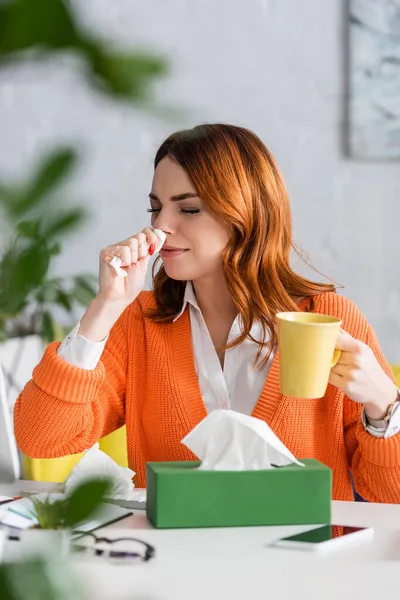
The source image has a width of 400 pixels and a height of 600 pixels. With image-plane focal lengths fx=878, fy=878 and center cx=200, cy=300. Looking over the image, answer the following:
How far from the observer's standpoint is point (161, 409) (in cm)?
169

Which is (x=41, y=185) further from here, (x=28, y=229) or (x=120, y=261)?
(x=120, y=261)

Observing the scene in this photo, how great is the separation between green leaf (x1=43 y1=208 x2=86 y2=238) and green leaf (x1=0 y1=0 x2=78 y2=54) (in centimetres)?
2

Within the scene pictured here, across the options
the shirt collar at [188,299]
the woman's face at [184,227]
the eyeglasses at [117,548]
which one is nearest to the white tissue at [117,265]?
the woman's face at [184,227]

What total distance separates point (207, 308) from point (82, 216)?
1.66 m

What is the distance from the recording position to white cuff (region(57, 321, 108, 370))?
1473 millimetres

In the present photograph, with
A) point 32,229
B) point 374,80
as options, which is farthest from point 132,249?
point 374,80

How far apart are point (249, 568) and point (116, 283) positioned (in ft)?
2.10

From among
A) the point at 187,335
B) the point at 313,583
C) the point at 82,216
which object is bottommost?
the point at 313,583

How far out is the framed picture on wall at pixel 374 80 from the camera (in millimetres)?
2900

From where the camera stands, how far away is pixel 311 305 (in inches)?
68.7

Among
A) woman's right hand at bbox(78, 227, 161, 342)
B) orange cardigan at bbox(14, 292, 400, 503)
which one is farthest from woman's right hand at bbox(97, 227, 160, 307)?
orange cardigan at bbox(14, 292, 400, 503)

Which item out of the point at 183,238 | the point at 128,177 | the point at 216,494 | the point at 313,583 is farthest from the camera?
the point at 128,177

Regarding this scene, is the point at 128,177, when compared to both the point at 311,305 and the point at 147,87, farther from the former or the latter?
the point at 147,87

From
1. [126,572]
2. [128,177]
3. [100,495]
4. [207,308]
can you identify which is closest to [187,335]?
[207,308]
